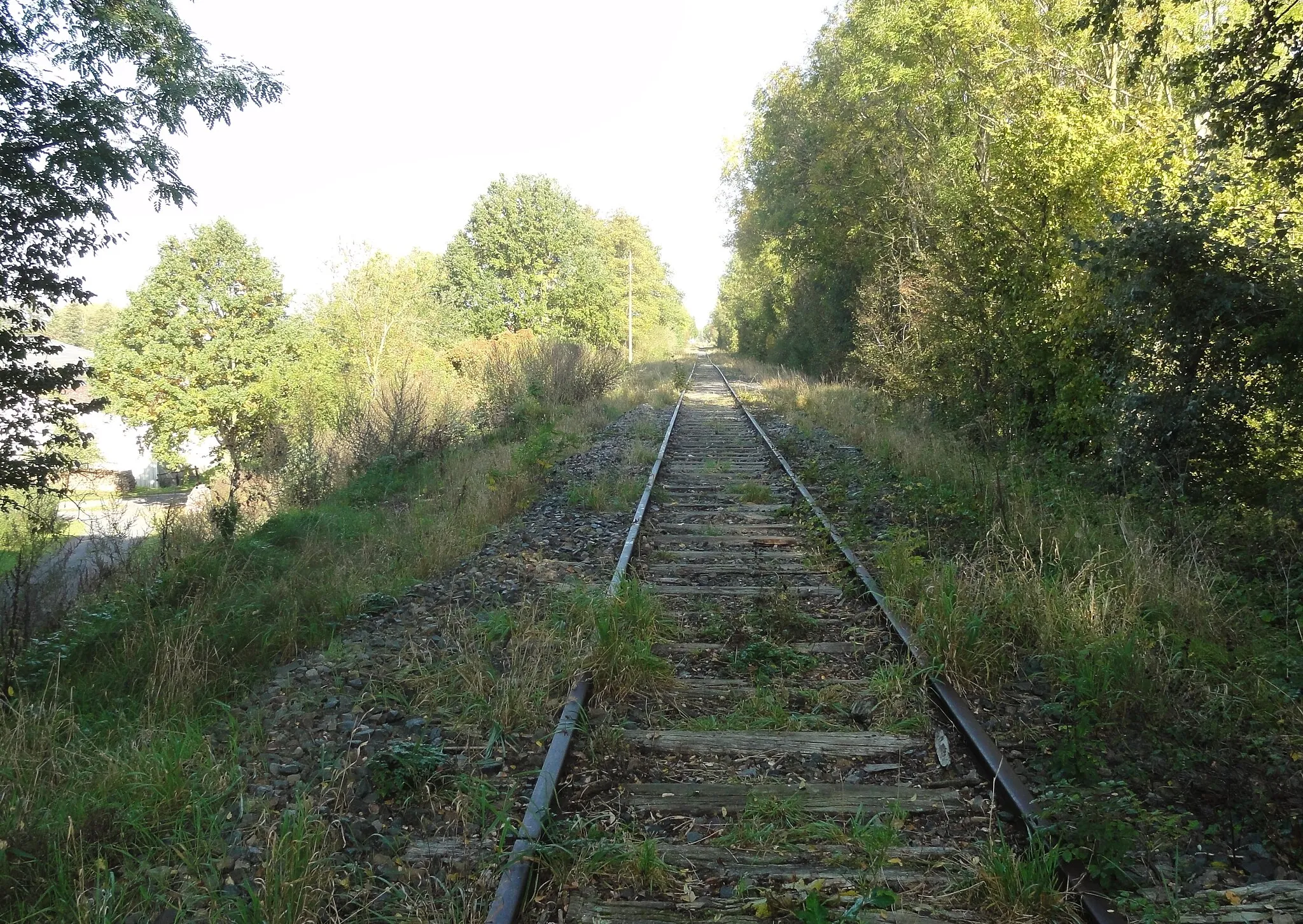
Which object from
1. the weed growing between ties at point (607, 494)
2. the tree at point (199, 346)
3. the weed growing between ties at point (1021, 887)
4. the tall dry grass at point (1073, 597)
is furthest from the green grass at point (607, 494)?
the tree at point (199, 346)

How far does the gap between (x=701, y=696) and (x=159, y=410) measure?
144 feet

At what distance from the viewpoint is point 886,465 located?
10344 millimetres

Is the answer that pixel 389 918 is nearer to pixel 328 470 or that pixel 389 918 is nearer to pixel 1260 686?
pixel 1260 686

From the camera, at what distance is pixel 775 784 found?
336cm

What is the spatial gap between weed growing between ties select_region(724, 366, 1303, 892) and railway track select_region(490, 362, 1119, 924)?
0.35 m

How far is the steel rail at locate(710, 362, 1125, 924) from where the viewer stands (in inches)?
96.3

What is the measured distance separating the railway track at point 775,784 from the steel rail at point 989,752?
0.02m

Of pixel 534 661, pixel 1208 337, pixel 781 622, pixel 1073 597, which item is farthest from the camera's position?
pixel 1208 337

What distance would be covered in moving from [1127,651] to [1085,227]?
23.6ft

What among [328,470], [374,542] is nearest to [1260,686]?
[374,542]

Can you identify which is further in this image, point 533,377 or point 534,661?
point 533,377

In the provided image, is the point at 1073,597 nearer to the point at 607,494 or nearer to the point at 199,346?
the point at 607,494

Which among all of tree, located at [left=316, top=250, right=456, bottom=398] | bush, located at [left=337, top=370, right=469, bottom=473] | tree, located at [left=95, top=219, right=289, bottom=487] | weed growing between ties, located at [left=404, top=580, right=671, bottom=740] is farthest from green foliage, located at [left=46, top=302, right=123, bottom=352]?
weed growing between ties, located at [left=404, top=580, right=671, bottom=740]

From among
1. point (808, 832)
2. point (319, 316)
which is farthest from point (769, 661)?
point (319, 316)
